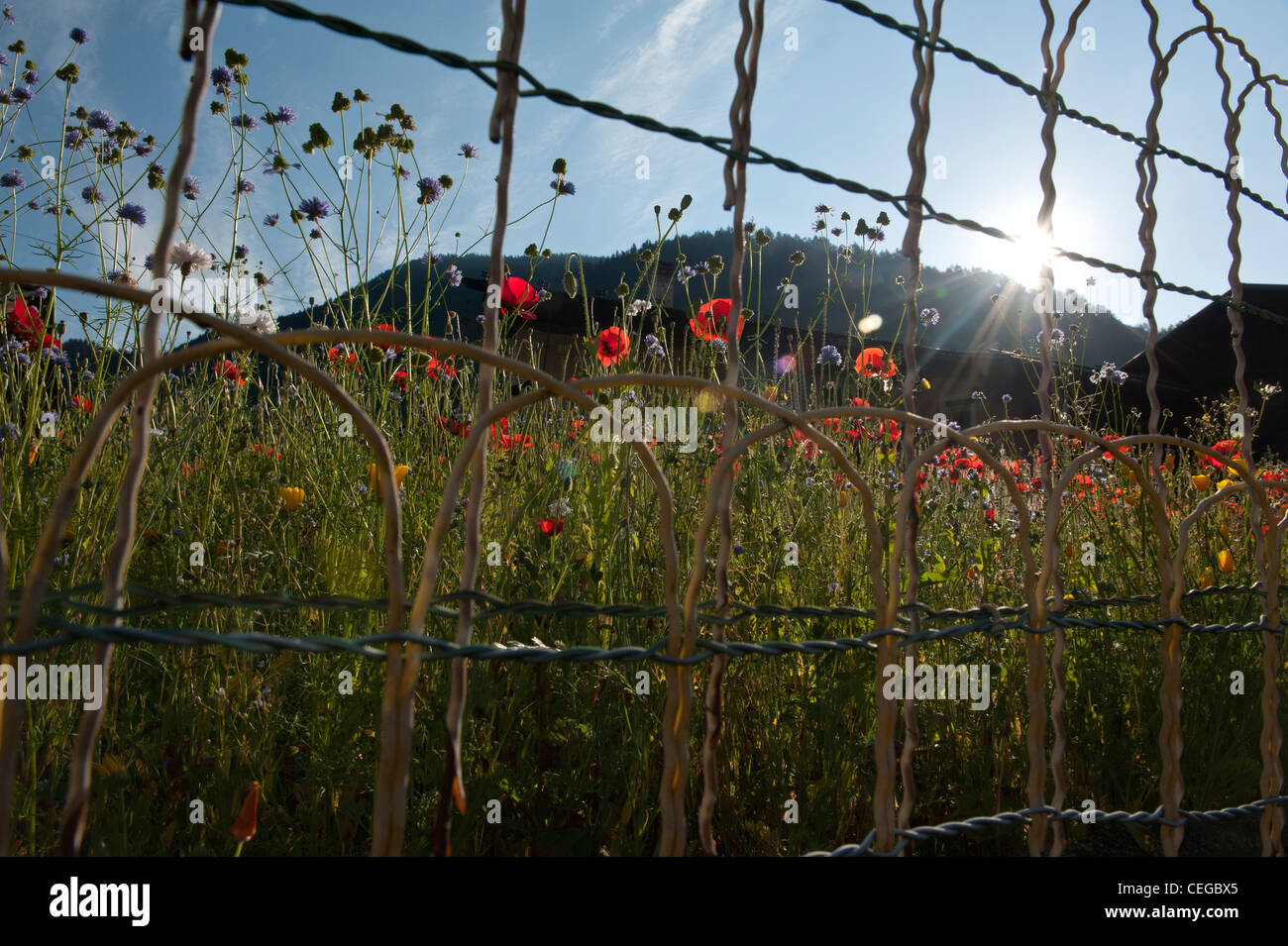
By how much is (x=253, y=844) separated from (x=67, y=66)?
1.89 m

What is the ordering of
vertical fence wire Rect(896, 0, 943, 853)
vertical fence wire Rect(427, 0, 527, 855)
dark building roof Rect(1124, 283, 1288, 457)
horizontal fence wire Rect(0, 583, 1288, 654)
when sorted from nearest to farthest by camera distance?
horizontal fence wire Rect(0, 583, 1288, 654), vertical fence wire Rect(427, 0, 527, 855), vertical fence wire Rect(896, 0, 943, 853), dark building roof Rect(1124, 283, 1288, 457)

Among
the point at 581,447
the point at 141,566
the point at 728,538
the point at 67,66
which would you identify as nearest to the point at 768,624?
the point at 581,447

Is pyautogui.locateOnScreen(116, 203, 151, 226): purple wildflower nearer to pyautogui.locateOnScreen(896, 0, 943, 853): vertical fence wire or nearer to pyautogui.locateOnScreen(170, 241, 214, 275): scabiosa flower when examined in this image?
pyautogui.locateOnScreen(170, 241, 214, 275): scabiosa flower

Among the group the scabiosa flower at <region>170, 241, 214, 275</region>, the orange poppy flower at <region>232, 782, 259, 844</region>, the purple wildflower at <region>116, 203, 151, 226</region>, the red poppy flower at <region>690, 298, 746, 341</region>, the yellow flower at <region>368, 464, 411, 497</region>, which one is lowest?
the orange poppy flower at <region>232, 782, 259, 844</region>

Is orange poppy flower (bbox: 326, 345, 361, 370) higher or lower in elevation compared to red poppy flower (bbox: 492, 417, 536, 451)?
higher

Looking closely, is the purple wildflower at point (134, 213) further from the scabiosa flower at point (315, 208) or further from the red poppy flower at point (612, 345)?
the red poppy flower at point (612, 345)

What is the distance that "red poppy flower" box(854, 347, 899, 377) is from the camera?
7.11 feet

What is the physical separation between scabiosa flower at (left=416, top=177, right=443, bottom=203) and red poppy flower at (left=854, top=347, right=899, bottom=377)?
1242mm

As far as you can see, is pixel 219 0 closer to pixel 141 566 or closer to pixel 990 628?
pixel 990 628

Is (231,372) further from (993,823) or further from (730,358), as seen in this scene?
(993,823)

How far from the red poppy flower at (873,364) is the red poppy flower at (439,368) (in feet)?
3.74

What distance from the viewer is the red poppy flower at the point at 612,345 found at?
5.84 ft

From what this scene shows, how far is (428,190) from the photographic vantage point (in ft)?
6.31

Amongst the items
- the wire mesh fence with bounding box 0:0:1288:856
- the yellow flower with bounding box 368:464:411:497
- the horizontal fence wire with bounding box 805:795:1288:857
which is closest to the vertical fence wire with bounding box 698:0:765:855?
the wire mesh fence with bounding box 0:0:1288:856
